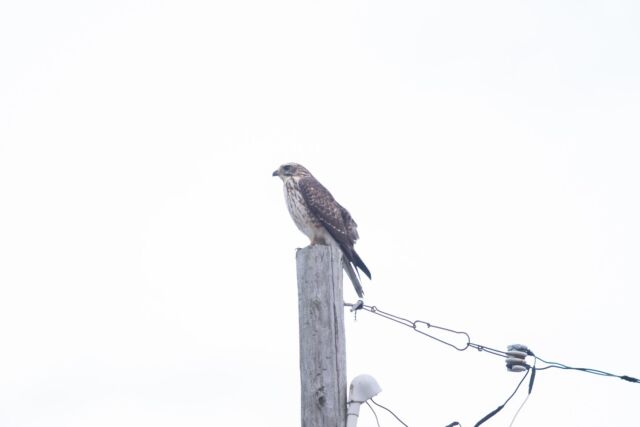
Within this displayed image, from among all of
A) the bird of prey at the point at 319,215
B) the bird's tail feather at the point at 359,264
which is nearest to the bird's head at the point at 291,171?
the bird of prey at the point at 319,215

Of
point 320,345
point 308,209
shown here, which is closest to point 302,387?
point 320,345

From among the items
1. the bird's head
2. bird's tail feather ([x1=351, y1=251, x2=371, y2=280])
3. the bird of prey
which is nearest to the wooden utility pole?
bird's tail feather ([x1=351, y1=251, x2=371, y2=280])

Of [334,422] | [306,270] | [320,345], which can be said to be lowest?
[334,422]

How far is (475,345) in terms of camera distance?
223 inches

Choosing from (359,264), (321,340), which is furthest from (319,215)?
(321,340)

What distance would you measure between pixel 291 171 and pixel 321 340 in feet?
16.5

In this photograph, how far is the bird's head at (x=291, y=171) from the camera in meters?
9.70

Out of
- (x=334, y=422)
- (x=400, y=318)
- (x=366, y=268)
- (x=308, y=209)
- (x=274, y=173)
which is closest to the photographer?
(x=334, y=422)

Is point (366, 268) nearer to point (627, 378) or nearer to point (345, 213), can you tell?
point (345, 213)

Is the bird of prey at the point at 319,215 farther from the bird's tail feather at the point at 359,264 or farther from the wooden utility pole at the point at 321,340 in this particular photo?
the wooden utility pole at the point at 321,340

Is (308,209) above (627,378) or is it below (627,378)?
above

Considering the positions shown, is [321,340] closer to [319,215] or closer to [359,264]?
[359,264]

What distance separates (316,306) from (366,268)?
3.22 meters

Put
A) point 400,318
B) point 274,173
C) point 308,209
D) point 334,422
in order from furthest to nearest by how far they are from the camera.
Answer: point 274,173 < point 308,209 < point 400,318 < point 334,422
